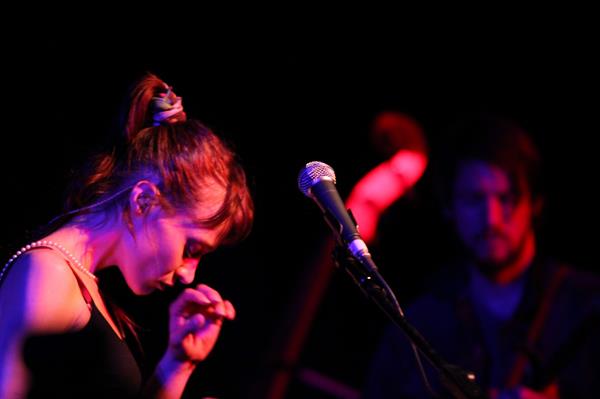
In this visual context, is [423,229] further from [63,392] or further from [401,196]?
[63,392]

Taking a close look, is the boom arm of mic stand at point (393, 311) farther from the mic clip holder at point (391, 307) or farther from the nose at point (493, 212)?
the nose at point (493, 212)

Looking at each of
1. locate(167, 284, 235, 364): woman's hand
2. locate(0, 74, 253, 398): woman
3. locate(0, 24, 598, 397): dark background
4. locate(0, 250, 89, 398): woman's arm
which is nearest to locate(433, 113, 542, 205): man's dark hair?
locate(0, 24, 598, 397): dark background

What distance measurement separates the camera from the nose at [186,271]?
185 cm

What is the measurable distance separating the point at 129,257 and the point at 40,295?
12.3 inches

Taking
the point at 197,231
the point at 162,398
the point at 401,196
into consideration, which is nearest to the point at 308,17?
the point at 401,196

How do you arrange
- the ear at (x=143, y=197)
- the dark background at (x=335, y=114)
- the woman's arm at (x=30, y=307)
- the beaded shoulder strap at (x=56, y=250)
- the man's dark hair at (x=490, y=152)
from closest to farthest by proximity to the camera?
the woman's arm at (x=30, y=307) → the beaded shoulder strap at (x=56, y=250) → the ear at (x=143, y=197) → the man's dark hair at (x=490, y=152) → the dark background at (x=335, y=114)

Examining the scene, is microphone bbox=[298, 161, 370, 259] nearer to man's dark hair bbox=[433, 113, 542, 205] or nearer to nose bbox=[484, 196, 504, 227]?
nose bbox=[484, 196, 504, 227]

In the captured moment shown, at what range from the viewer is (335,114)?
3443mm

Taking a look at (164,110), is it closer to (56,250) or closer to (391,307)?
(56,250)

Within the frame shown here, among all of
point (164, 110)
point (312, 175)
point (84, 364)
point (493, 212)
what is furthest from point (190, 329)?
point (493, 212)

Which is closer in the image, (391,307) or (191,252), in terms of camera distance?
(391,307)

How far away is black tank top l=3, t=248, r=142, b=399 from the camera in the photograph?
59.0 inches

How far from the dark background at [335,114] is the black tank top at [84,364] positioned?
1.15 m

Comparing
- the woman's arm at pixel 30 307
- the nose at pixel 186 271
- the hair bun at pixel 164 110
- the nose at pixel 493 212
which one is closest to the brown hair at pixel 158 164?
the hair bun at pixel 164 110
